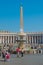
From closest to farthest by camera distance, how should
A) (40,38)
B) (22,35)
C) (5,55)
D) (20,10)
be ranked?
(5,55) → (22,35) → (20,10) → (40,38)

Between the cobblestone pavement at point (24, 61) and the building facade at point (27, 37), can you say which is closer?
the cobblestone pavement at point (24, 61)

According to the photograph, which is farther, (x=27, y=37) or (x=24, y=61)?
(x=27, y=37)

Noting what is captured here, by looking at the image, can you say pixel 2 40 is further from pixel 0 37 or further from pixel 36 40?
pixel 36 40

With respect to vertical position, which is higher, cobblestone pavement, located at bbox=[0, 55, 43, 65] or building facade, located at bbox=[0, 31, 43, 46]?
building facade, located at bbox=[0, 31, 43, 46]

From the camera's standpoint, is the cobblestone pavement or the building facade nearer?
the cobblestone pavement

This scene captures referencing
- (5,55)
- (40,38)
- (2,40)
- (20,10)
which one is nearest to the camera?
(5,55)

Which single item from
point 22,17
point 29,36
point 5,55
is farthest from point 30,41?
point 5,55

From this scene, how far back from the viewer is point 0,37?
6506 inches

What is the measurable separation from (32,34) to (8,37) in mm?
16081

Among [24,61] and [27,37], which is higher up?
[27,37]

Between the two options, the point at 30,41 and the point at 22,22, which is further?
the point at 30,41

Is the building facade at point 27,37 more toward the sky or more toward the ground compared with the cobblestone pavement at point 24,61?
more toward the sky

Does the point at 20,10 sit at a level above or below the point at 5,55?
above

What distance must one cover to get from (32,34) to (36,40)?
4.65m
